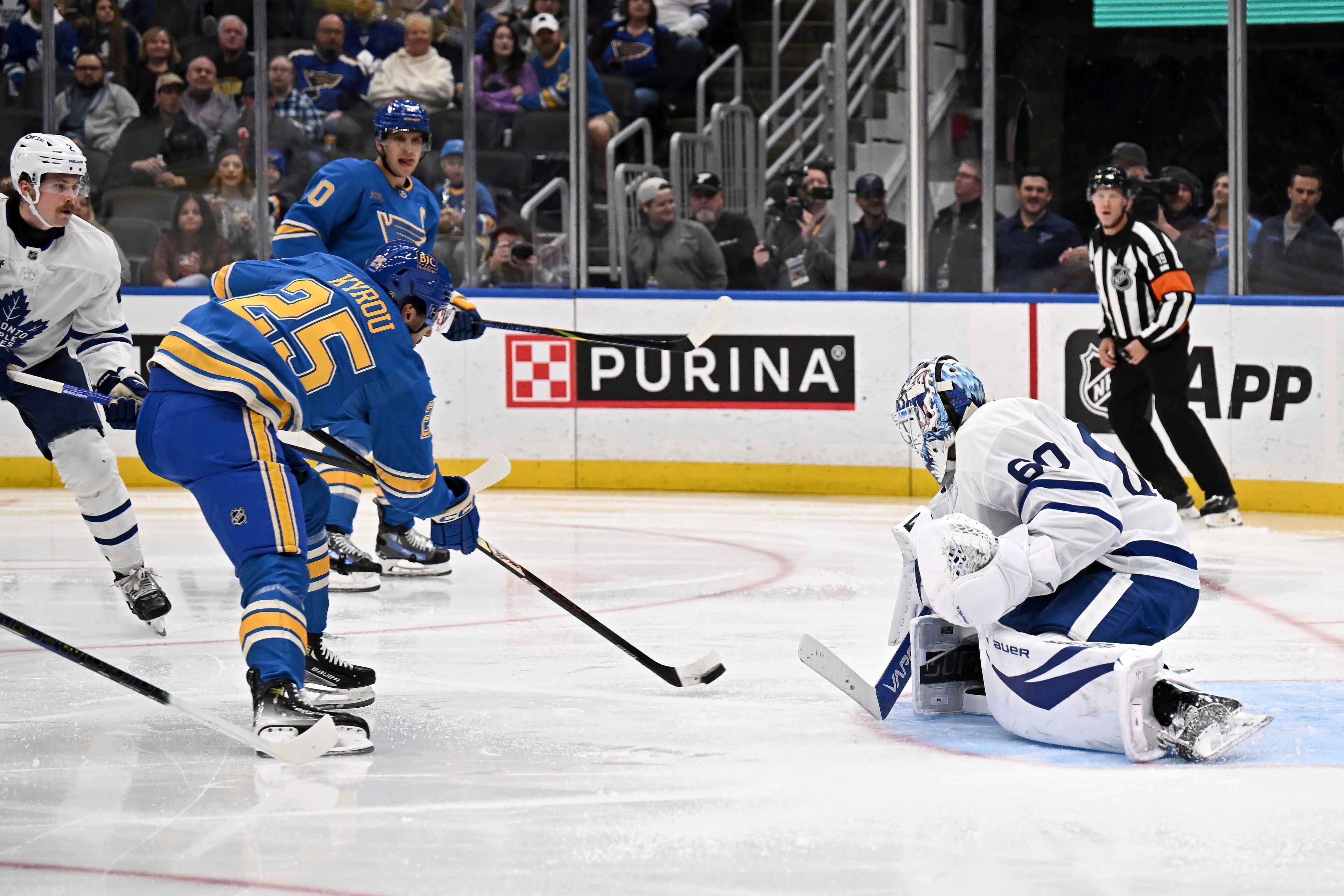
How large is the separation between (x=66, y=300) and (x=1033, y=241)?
13.7 feet

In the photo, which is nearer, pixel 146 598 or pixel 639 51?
pixel 146 598

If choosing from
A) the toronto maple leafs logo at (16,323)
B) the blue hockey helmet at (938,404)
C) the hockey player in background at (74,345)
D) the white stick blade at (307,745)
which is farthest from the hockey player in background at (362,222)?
the blue hockey helmet at (938,404)

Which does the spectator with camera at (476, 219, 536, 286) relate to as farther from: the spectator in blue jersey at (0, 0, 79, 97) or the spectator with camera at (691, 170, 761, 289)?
the spectator in blue jersey at (0, 0, 79, 97)

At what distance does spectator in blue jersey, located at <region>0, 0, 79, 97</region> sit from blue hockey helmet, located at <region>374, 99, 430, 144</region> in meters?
3.70

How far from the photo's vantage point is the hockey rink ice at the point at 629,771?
7.55 ft

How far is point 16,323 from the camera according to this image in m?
4.15

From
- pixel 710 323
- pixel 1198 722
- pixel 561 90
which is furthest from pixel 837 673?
pixel 561 90

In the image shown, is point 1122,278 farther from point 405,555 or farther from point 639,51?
point 405,555

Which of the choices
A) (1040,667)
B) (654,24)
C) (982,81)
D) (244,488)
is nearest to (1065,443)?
(1040,667)

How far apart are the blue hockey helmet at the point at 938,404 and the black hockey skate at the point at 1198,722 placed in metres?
0.56

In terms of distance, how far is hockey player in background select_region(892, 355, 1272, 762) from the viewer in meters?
2.77

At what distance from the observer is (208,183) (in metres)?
7.75

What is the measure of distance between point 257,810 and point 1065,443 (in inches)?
57.5

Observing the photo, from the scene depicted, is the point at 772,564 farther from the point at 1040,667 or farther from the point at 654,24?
the point at 654,24
